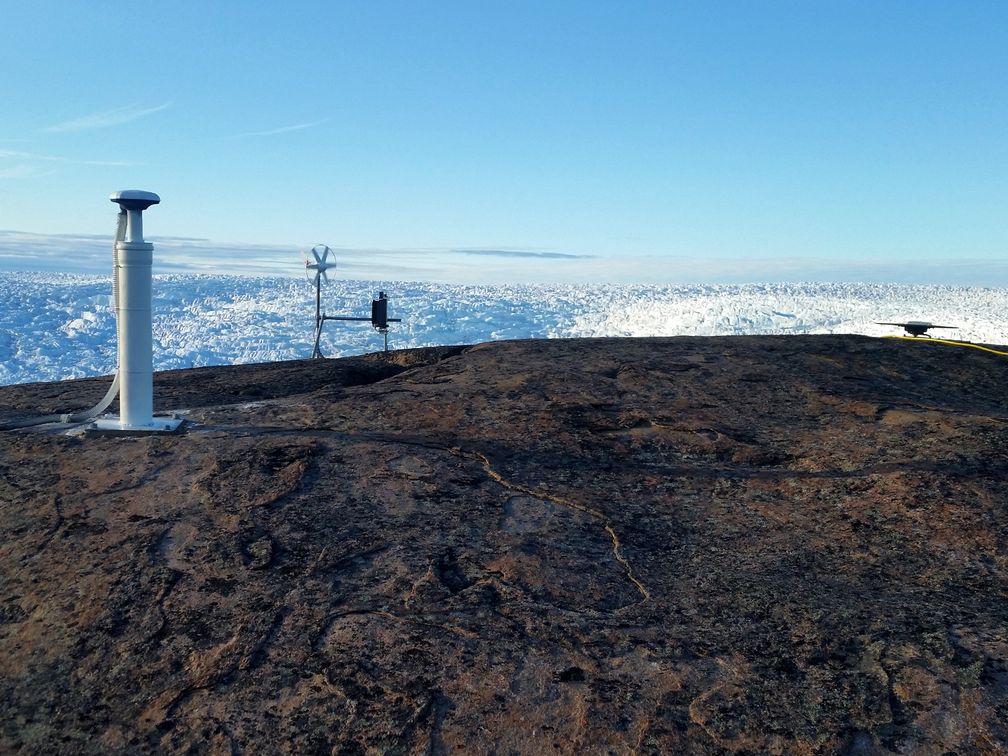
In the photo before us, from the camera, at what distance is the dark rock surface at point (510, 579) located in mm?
2812

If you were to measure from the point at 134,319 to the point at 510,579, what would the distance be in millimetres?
3118

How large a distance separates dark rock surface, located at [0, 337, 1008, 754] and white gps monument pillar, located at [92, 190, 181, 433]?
27cm

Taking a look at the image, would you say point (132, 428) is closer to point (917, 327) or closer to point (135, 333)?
point (135, 333)

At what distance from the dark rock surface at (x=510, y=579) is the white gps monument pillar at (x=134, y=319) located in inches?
10.8

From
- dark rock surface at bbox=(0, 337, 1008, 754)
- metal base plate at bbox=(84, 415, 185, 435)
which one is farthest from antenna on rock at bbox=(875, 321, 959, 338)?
metal base plate at bbox=(84, 415, 185, 435)

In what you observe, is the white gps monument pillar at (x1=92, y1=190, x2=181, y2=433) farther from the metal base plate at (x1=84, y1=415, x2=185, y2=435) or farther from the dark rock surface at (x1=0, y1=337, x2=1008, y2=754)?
the dark rock surface at (x1=0, y1=337, x2=1008, y2=754)

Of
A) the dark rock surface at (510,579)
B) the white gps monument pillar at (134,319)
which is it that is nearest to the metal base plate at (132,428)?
the white gps monument pillar at (134,319)

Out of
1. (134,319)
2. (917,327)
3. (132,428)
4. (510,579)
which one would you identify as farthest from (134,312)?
(917,327)

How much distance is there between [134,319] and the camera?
5.14 meters

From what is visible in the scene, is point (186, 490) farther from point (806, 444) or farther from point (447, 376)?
point (806, 444)

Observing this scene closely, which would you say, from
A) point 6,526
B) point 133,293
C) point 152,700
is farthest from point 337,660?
point 133,293

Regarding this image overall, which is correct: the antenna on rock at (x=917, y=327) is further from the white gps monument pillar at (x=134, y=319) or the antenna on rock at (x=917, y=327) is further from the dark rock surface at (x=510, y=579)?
the white gps monument pillar at (x=134, y=319)

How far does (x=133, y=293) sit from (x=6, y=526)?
1.65 m

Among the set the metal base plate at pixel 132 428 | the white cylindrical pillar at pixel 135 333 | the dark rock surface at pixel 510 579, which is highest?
the white cylindrical pillar at pixel 135 333
